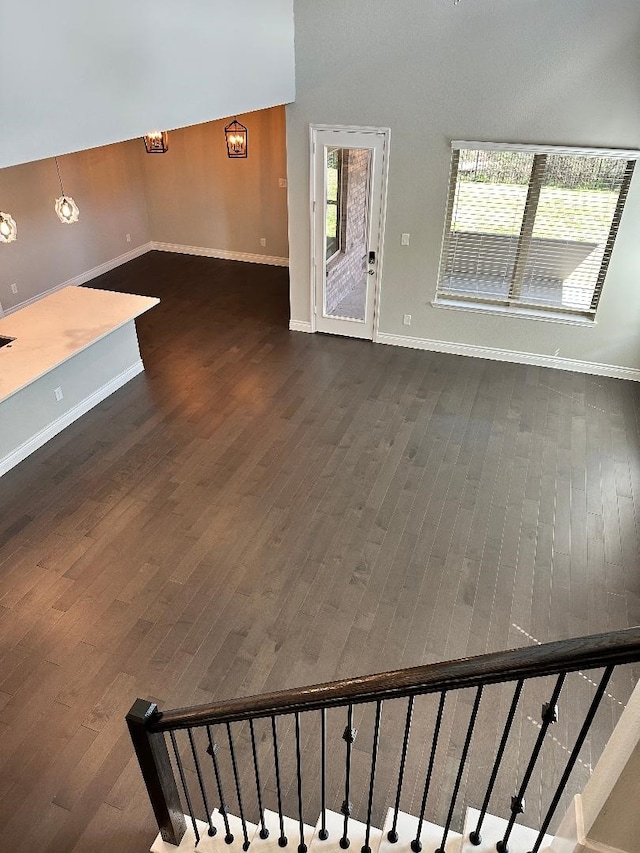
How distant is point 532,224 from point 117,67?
428 cm

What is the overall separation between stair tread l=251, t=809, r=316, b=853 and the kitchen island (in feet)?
12.3

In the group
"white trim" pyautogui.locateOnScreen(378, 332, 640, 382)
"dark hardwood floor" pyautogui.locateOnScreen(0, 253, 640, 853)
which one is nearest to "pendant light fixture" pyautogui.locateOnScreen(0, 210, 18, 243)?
"dark hardwood floor" pyautogui.locateOnScreen(0, 253, 640, 853)

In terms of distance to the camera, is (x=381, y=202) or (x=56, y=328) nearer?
(x=56, y=328)

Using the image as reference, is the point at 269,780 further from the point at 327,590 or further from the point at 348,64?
the point at 348,64

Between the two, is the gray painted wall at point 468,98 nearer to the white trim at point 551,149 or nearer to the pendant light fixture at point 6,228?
the white trim at point 551,149

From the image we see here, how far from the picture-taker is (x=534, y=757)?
159 centimetres

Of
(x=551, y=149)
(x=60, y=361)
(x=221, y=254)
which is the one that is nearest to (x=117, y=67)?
(x=60, y=361)

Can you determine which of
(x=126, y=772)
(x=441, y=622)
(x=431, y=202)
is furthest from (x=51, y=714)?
(x=431, y=202)

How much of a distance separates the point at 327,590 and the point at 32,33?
3.70 m

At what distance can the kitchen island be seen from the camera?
5188mm

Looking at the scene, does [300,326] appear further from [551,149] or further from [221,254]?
[551,149]

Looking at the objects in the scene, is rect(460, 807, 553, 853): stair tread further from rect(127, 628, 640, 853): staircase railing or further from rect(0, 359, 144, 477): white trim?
rect(0, 359, 144, 477): white trim

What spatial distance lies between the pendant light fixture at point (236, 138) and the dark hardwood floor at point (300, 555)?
12.9 feet

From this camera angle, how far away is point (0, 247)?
7.48 m
